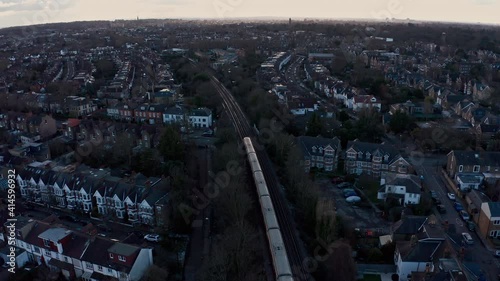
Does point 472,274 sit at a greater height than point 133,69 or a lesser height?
lesser

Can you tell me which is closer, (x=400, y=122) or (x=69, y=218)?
(x=69, y=218)

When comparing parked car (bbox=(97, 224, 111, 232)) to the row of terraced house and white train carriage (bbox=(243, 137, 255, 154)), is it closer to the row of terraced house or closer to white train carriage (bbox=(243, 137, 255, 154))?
the row of terraced house

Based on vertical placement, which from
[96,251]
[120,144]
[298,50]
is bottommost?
[96,251]

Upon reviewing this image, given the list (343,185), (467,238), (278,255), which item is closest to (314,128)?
(343,185)

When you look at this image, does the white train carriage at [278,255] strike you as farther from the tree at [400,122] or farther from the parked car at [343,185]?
the tree at [400,122]

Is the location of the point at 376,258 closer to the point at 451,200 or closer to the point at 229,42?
the point at 451,200

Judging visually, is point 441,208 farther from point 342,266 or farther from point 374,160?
point 342,266

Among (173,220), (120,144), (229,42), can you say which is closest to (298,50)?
(229,42)
